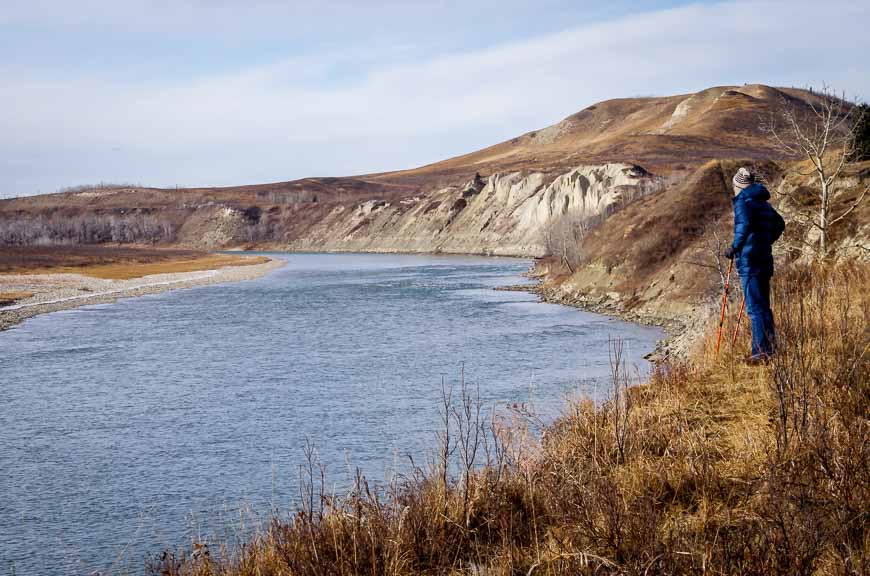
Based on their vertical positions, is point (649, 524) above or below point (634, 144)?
below

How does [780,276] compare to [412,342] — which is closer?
[780,276]

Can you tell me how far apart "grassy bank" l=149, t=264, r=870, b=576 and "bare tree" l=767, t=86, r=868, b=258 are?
849 centimetres

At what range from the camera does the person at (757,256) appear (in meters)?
9.77

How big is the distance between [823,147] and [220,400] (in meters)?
13.4

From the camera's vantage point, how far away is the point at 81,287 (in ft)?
171

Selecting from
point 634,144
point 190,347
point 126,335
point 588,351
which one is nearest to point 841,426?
point 588,351

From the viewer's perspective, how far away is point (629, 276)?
34.9 m

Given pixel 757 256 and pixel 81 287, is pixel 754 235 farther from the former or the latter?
pixel 81 287

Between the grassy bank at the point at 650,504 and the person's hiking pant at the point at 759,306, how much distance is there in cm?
70

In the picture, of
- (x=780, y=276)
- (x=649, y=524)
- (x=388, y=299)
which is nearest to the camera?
(x=649, y=524)

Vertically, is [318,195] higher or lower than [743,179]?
higher

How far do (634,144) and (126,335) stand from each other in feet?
435

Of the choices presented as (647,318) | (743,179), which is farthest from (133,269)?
(743,179)

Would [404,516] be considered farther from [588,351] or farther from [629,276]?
[629,276]
